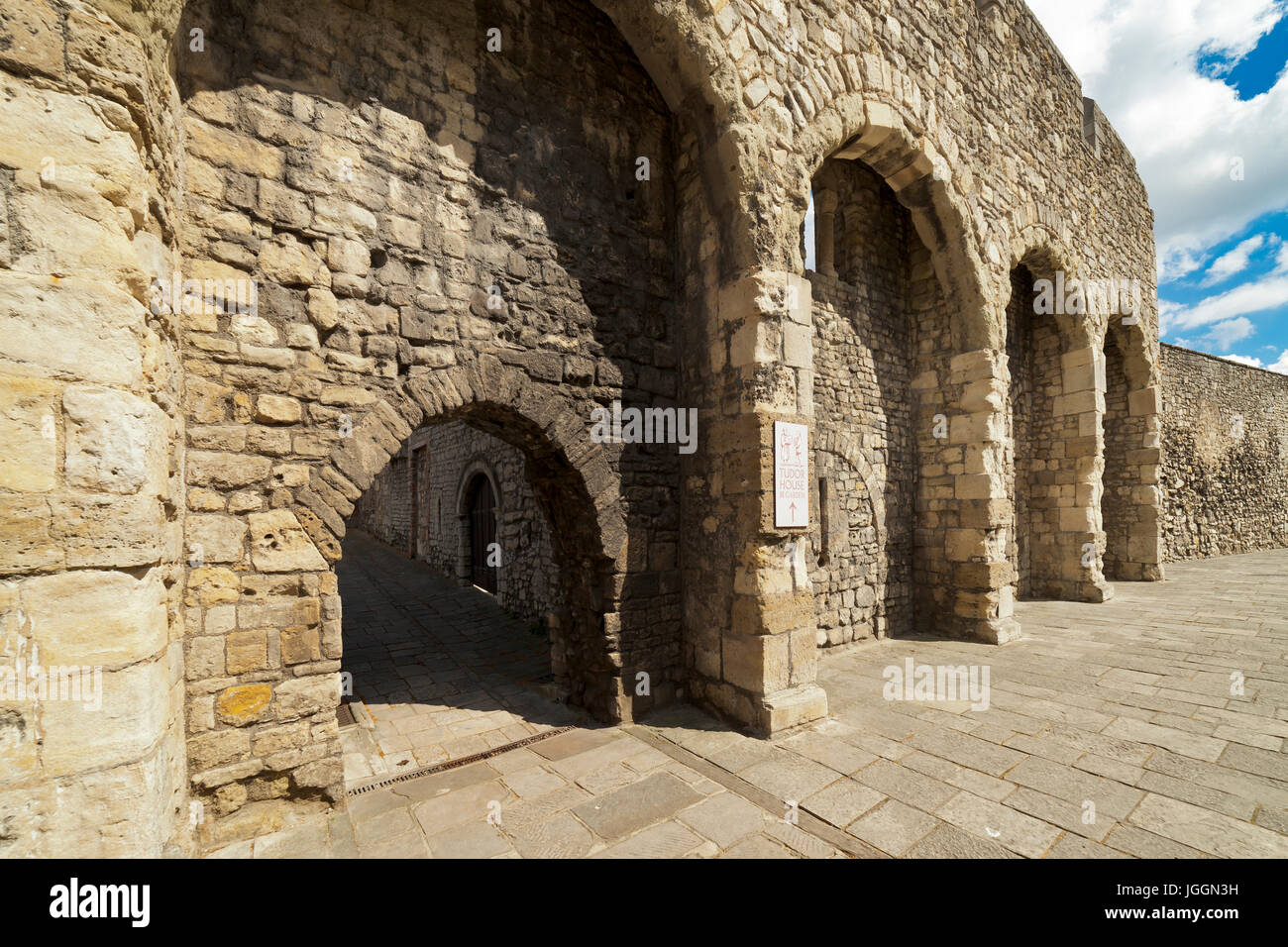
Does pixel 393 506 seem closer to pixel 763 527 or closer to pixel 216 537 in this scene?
pixel 216 537

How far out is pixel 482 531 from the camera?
9.43 m

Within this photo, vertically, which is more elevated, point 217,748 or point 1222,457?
point 1222,457

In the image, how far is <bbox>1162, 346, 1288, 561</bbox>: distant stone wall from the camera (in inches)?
490

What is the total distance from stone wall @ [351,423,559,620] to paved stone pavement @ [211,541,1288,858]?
1.78 metres

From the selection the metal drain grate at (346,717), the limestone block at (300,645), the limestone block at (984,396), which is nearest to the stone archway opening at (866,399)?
the limestone block at (984,396)

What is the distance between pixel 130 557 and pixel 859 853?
3200mm

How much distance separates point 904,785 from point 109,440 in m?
4.01

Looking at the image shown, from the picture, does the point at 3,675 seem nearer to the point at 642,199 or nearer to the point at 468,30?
the point at 468,30

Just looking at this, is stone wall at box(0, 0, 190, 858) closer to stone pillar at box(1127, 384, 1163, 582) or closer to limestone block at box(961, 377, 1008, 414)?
limestone block at box(961, 377, 1008, 414)

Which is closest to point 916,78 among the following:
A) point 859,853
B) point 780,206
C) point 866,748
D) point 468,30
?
point 780,206

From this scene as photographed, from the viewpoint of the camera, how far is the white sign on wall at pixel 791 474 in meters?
3.88

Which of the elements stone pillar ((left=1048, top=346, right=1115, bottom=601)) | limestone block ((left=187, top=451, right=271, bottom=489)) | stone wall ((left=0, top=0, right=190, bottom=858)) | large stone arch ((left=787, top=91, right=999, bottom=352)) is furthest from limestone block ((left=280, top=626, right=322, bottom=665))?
stone pillar ((left=1048, top=346, right=1115, bottom=601))

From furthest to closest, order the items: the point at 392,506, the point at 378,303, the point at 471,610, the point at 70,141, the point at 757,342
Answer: the point at 392,506, the point at 471,610, the point at 757,342, the point at 378,303, the point at 70,141

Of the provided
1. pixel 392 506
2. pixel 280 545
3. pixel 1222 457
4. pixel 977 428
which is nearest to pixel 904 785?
pixel 280 545
